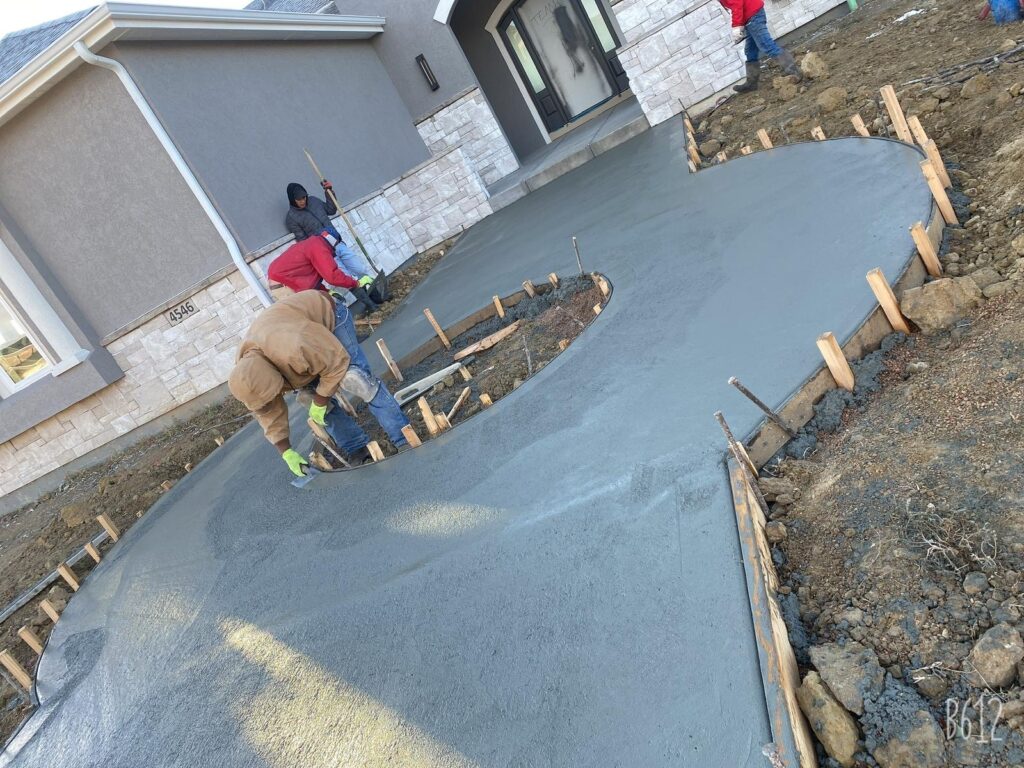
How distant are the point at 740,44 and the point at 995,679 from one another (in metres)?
9.07

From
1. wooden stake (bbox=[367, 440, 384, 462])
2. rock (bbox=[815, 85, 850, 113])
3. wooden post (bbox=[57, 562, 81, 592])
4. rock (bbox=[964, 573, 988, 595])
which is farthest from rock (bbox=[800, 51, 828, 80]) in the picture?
wooden post (bbox=[57, 562, 81, 592])

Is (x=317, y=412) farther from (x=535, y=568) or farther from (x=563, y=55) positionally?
(x=563, y=55)

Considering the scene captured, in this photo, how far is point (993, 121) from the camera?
4.60 metres

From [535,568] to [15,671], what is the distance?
382cm

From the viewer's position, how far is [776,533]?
8.43 feet

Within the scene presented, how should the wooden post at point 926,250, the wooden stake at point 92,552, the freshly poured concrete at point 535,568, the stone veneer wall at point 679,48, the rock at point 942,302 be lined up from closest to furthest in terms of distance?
the freshly poured concrete at point 535,568 < the rock at point 942,302 < the wooden post at point 926,250 < the wooden stake at point 92,552 < the stone veneer wall at point 679,48

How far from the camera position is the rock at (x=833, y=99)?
6.29 meters

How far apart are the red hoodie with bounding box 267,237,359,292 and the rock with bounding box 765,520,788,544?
4.68 meters

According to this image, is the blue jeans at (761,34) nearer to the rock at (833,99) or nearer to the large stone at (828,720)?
the rock at (833,99)

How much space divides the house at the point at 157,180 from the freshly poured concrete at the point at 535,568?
3.49m

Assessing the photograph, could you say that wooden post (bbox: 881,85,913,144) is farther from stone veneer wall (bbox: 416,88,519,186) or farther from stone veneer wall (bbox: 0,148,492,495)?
stone veneer wall (bbox: 416,88,519,186)

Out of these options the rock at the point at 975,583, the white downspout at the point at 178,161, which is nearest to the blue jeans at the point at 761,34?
the white downspout at the point at 178,161

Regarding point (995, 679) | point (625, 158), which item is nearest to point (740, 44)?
point (625, 158)

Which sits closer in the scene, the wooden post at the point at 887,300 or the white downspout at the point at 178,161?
the wooden post at the point at 887,300
